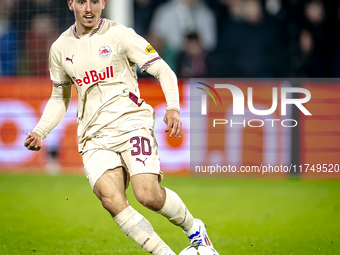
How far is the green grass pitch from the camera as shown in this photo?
4.13 metres

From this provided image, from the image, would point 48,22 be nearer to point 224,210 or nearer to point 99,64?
point 224,210

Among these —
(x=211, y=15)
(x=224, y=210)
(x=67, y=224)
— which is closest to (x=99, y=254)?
(x=67, y=224)

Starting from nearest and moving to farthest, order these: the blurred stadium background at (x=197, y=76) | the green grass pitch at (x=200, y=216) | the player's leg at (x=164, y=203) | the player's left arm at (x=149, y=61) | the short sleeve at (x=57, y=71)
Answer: the player's leg at (x=164, y=203), the player's left arm at (x=149, y=61), the short sleeve at (x=57, y=71), the green grass pitch at (x=200, y=216), the blurred stadium background at (x=197, y=76)

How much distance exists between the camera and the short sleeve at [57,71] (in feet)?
11.5

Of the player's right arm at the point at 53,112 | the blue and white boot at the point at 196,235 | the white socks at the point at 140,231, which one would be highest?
the player's right arm at the point at 53,112

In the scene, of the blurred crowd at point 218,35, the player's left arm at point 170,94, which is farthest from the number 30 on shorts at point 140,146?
the blurred crowd at point 218,35

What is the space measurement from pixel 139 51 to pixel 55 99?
2.35ft

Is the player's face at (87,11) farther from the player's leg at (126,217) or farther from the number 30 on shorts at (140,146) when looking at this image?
the player's leg at (126,217)

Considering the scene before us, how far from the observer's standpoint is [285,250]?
396 centimetres

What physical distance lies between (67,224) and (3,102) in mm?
3483

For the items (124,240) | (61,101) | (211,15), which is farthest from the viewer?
(211,15)

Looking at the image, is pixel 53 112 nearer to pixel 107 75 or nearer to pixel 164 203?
pixel 107 75

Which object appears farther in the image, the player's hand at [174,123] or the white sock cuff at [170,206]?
the white sock cuff at [170,206]

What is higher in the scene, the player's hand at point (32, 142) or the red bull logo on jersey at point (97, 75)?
the red bull logo on jersey at point (97, 75)
